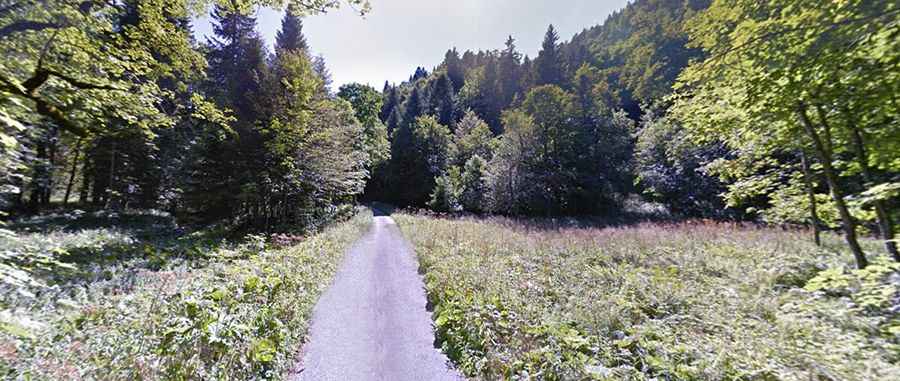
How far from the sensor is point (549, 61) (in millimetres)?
44000

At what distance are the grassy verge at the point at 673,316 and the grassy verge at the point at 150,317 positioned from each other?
9.00 feet

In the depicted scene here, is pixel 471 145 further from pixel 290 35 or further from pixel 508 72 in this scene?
pixel 508 72

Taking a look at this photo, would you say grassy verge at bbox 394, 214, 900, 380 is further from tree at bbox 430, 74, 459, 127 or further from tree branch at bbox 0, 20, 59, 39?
tree at bbox 430, 74, 459, 127

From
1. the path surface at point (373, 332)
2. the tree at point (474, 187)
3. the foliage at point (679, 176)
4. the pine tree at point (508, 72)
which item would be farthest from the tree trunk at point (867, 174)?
the pine tree at point (508, 72)

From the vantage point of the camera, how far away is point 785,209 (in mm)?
7664

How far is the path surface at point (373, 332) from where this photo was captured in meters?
4.29

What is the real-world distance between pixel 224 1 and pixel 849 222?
480 inches

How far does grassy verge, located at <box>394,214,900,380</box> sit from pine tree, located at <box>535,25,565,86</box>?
39.5 metres

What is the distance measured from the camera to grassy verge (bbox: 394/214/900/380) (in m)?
3.40

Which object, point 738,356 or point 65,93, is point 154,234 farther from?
point 738,356

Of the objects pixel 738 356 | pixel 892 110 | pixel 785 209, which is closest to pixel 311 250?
pixel 738 356

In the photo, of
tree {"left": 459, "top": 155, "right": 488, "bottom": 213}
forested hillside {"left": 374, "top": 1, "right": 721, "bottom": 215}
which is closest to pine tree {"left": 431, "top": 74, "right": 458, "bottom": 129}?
forested hillside {"left": 374, "top": 1, "right": 721, "bottom": 215}

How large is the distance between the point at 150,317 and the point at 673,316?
7463 millimetres

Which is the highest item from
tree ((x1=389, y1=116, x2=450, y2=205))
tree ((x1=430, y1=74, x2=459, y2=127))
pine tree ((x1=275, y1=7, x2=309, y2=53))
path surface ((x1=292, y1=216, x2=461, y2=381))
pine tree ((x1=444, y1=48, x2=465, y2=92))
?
pine tree ((x1=444, y1=48, x2=465, y2=92))
